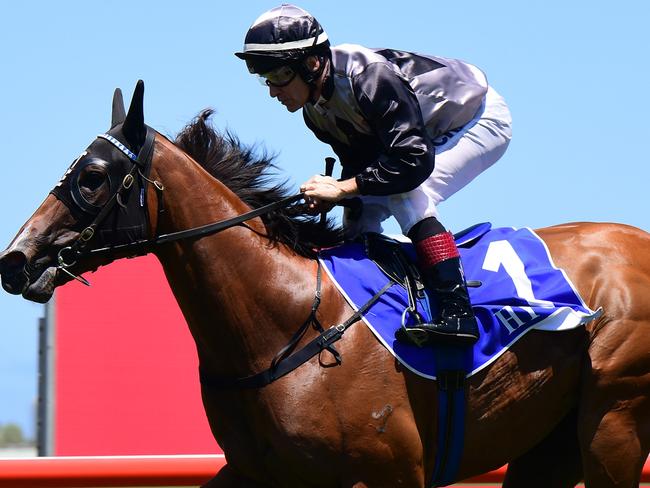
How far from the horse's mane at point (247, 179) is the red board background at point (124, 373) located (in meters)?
2.02

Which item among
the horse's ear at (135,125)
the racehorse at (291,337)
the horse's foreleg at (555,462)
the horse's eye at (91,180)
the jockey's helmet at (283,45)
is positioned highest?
the jockey's helmet at (283,45)

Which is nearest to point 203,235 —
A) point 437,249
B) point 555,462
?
point 437,249

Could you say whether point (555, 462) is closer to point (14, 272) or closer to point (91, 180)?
point (91, 180)

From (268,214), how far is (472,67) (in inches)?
42.1

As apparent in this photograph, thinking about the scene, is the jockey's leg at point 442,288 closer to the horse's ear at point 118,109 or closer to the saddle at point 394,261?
the saddle at point 394,261

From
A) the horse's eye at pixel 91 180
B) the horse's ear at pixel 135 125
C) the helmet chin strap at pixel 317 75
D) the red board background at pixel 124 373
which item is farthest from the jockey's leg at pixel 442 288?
the red board background at pixel 124 373

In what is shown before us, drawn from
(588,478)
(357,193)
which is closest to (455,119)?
(357,193)

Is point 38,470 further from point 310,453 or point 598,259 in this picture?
point 598,259

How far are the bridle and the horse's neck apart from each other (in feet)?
0.12

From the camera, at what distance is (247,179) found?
4613mm

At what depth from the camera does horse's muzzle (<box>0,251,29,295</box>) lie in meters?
4.00

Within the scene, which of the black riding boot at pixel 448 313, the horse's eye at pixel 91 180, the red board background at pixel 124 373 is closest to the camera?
the horse's eye at pixel 91 180

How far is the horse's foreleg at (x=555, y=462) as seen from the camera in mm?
4797

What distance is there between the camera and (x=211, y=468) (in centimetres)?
577
